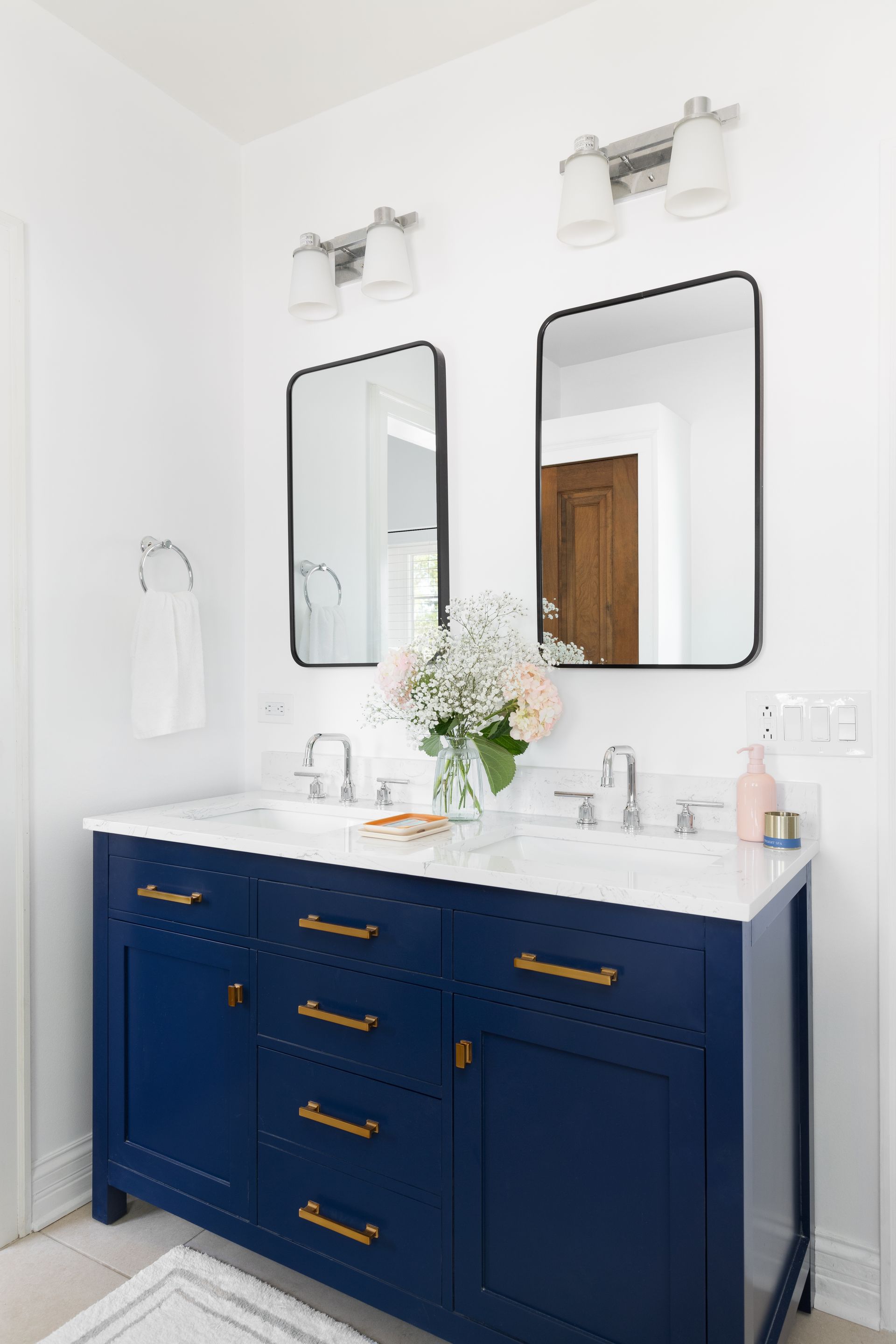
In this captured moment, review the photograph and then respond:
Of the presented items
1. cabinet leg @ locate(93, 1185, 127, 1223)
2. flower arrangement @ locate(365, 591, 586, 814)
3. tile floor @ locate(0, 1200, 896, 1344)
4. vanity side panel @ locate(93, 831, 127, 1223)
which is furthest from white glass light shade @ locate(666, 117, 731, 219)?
cabinet leg @ locate(93, 1185, 127, 1223)

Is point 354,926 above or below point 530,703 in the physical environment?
below

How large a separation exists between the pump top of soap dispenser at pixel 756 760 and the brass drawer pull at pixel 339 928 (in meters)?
0.80

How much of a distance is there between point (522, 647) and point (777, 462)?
0.67 meters

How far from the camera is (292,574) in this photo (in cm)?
252

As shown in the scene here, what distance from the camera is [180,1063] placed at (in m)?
Answer: 1.89

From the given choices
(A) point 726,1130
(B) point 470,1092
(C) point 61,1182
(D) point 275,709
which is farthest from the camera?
(D) point 275,709

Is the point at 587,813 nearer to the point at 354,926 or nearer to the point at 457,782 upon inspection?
the point at 457,782

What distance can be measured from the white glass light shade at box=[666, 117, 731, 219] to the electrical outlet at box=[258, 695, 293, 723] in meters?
1.62

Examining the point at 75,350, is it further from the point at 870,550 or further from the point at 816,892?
the point at 816,892

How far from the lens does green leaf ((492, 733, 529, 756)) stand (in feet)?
6.45

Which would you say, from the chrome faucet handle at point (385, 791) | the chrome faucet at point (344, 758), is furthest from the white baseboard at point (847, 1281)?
the chrome faucet at point (344, 758)

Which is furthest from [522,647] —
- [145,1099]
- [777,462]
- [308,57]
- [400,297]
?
[308,57]

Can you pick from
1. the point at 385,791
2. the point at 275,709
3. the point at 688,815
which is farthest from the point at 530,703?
the point at 275,709

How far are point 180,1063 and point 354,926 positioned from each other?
60 cm
